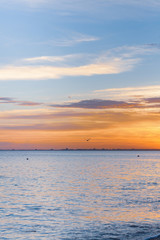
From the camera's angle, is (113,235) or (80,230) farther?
(80,230)

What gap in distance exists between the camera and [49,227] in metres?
30.5

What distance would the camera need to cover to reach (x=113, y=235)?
27531 mm

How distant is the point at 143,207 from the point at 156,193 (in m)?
12.6

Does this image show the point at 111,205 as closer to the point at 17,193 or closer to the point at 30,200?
the point at 30,200

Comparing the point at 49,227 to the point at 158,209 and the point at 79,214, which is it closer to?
the point at 79,214

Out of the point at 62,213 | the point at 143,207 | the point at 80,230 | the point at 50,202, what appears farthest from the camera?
the point at 50,202

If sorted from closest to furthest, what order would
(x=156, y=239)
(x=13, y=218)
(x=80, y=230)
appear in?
(x=156, y=239) → (x=80, y=230) → (x=13, y=218)

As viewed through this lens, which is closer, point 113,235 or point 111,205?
point 113,235

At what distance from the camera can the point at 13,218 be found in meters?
33.8

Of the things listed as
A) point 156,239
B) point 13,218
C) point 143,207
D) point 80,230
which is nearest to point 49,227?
point 80,230

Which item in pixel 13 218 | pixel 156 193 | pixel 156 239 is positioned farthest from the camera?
pixel 156 193

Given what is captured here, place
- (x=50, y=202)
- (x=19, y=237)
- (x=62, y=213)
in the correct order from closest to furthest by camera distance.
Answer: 1. (x=19, y=237)
2. (x=62, y=213)
3. (x=50, y=202)

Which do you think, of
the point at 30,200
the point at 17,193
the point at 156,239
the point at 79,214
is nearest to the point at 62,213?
the point at 79,214

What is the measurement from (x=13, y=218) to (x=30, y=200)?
429 inches
